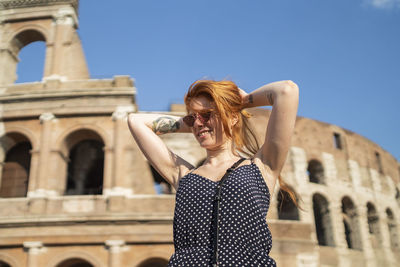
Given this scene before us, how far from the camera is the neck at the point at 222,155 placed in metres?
1.96

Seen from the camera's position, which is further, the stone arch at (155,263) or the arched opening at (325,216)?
the arched opening at (325,216)

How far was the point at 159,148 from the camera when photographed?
2.11 meters

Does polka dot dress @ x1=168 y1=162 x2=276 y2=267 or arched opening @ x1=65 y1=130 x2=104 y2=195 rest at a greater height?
arched opening @ x1=65 y1=130 x2=104 y2=195

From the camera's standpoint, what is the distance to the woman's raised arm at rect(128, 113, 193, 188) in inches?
82.1

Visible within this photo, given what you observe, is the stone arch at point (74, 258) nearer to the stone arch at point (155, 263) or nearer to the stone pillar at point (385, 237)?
the stone arch at point (155, 263)

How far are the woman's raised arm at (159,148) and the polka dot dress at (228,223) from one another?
0.29 m

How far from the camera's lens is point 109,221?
470 inches

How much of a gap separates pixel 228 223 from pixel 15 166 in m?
13.9

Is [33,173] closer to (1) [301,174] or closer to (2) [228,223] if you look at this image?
(1) [301,174]

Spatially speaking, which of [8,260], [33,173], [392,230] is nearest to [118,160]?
[33,173]

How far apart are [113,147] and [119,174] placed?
38.4 inches

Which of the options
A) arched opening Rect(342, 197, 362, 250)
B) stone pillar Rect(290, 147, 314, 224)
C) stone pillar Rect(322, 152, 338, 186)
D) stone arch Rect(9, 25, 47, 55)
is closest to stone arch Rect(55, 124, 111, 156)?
stone arch Rect(9, 25, 47, 55)

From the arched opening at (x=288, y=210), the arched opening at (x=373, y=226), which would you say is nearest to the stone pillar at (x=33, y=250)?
the arched opening at (x=288, y=210)

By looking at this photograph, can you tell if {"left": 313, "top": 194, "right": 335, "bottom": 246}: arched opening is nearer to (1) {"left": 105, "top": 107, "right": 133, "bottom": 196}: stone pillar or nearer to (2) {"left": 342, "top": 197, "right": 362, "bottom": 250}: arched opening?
(2) {"left": 342, "top": 197, "right": 362, "bottom": 250}: arched opening
